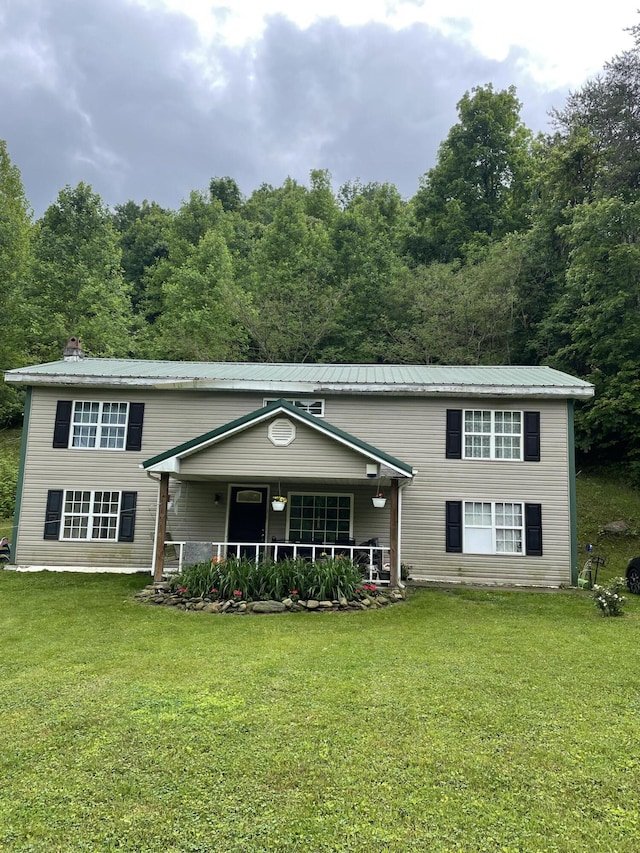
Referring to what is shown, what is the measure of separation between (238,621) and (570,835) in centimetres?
652

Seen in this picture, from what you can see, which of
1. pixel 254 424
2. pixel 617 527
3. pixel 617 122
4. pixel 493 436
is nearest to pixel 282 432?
pixel 254 424

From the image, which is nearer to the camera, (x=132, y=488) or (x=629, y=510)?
(x=132, y=488)

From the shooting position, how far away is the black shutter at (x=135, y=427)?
1399 centimetres

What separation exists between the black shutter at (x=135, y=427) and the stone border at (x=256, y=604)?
464 cm

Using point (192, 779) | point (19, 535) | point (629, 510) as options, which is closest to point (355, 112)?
point (629, 510)

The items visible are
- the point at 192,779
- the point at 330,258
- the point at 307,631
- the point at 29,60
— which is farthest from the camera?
the point at 29,60

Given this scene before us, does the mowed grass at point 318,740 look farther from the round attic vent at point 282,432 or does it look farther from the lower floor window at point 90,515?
the lower floor window at point 90,515

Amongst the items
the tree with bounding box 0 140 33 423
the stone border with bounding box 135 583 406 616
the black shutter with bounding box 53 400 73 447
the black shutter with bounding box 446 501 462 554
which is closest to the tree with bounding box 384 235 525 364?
the black shutter with bounding box 446 501 462 554

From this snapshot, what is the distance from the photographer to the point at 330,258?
3197cm

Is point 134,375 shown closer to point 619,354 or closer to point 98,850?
point 98,850

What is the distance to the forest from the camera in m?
21.4

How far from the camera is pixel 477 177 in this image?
119ft

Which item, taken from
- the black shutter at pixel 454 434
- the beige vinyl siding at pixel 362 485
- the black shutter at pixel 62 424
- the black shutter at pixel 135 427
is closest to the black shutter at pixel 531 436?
the beige vinyl siding at pixel 362 485

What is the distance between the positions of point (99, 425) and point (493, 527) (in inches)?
421
